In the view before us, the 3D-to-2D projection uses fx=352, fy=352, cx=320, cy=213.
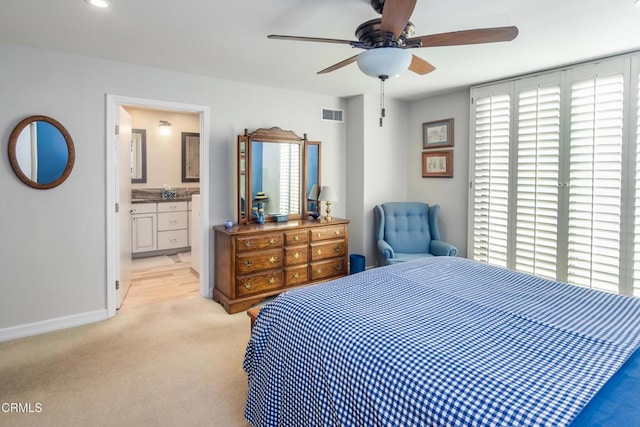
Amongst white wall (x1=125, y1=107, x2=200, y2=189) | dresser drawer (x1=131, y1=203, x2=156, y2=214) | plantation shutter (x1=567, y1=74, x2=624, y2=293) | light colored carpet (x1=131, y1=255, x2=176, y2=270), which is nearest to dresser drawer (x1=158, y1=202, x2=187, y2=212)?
dresser drawer (x1=131, y1=203, x2=156, y2=214)

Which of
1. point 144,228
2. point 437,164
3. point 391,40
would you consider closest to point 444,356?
point 391,40

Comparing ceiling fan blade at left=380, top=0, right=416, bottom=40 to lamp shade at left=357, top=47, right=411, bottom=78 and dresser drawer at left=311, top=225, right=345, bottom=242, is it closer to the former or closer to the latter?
lamp shade at left=357, top=47, right=411, bottom=78

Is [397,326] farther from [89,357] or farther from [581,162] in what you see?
[581,162]

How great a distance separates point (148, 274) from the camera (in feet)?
15.9

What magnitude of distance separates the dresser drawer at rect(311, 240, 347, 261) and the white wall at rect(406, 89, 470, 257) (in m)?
1.40

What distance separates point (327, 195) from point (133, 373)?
2.66 m

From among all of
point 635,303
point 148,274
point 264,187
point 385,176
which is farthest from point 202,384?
point 385,176

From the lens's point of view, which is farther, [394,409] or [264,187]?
[264,187]

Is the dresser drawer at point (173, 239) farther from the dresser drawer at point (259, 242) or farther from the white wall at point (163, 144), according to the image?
the dresser drawer at point (259, 242)

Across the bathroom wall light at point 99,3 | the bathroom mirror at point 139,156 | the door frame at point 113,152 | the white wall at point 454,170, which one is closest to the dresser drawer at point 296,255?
the door frame at point 113,152

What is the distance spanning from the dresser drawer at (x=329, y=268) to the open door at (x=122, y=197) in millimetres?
2017

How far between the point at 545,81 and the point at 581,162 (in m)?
0.88

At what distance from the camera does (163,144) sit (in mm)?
6164

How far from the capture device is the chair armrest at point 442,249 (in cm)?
393
